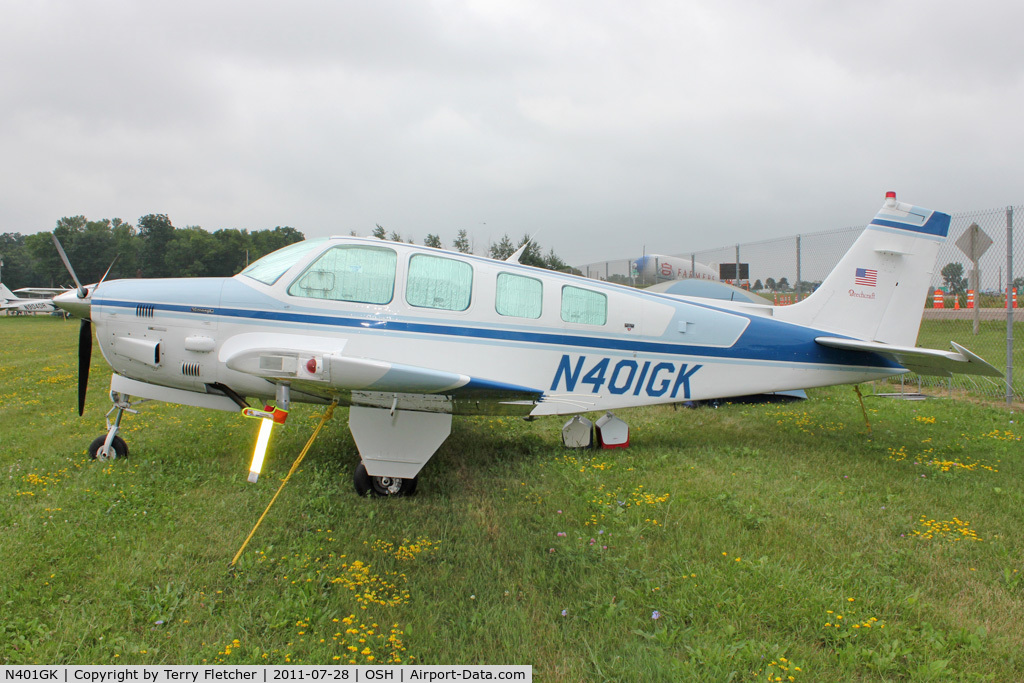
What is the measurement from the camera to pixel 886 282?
19.9 feet

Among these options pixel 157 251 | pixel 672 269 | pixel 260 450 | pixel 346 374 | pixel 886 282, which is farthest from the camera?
pixel 157 251

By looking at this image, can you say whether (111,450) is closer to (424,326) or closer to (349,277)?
(349,277)

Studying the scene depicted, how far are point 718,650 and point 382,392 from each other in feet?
9.34

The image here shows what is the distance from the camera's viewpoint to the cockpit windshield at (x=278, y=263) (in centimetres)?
469

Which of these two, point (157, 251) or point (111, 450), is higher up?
point (157, 251)

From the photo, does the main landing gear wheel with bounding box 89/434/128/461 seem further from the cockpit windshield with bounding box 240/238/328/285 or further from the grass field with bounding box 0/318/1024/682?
the cockpit windshield with bounding box 240/238/328/285

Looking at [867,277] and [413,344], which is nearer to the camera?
[413,344]

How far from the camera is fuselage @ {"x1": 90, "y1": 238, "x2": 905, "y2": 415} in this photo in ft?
15.1

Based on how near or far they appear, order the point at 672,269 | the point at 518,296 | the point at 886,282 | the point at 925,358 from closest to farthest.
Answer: the point at 518,296 < the point at 925,358 < the point at 886,282 < the point at 672,269

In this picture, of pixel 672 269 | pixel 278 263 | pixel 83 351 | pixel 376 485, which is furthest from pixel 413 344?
pixel 672 269

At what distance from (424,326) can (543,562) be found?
7.32 ft

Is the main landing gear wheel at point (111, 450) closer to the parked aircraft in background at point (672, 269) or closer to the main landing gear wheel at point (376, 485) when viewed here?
the main landing gear wheel at point (376, 485)

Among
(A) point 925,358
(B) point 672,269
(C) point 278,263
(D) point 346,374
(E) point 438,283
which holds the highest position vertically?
(B) point 672,269

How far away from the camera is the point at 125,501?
14.0ft
